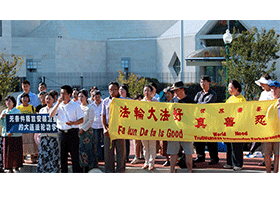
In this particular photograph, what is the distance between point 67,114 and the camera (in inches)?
348

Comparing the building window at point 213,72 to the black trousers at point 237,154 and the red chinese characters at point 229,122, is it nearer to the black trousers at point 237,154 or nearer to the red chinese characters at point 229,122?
the black trousers at point 237,154

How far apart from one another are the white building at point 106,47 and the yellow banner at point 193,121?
20967 mm

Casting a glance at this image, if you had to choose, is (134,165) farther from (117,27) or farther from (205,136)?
(117,27)

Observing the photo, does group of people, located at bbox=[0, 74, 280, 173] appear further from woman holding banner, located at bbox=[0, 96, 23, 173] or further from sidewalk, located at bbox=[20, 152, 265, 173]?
sidewalk, located at bbox=[20, 152, 265, 173]

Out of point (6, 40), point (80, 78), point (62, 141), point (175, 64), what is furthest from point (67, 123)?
point (175, 64)

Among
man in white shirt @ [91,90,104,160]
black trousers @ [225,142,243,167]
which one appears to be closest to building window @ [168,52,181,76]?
man in white shirt @ [91,90,104,160]

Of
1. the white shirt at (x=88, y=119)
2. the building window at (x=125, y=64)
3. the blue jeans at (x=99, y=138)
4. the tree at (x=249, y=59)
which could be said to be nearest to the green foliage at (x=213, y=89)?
the tree at (x=249, y=59)

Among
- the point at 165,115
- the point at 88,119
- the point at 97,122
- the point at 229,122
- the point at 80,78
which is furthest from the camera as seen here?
the point at 80,78

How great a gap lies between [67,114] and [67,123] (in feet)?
0.66

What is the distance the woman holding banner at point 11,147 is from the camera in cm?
947

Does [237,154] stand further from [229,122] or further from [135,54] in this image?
[135,54]

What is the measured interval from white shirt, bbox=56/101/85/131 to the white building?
20748 millimetres

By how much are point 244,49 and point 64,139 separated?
44.2 feet

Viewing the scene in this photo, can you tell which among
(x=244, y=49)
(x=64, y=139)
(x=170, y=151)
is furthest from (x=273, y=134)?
(x=244, y=49)
